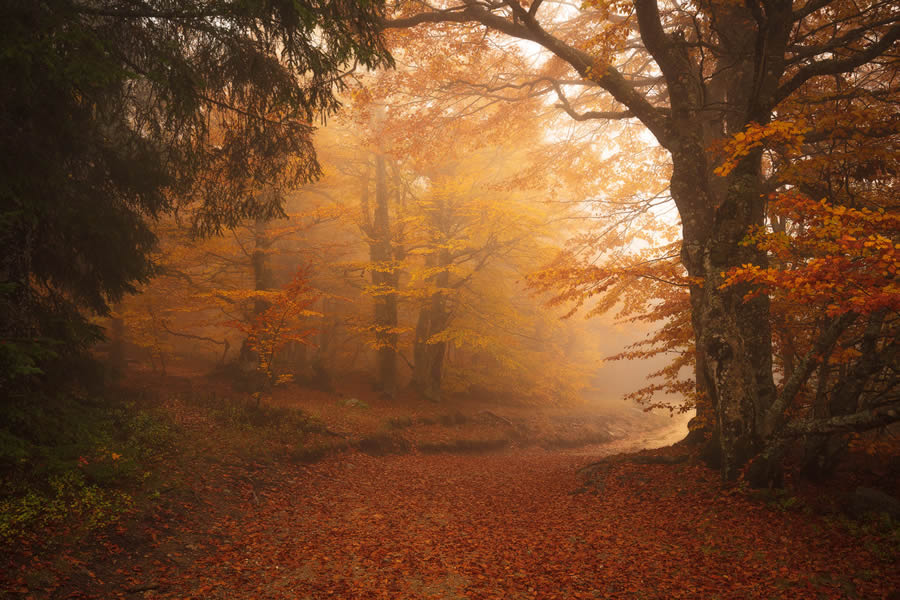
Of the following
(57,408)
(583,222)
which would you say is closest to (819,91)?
(583,222)

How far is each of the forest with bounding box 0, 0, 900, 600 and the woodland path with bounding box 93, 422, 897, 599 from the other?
0.05 meters

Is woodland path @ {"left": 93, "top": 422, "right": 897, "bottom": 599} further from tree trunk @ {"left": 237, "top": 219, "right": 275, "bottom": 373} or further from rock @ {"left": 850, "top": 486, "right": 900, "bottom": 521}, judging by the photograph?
tree trunk @ {"left": 237, "top": 219, "right": 275, "bottom": 373}

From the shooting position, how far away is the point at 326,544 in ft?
20.5

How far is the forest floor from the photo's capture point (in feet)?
15.7

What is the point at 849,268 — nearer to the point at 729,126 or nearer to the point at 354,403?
the point at 729,126

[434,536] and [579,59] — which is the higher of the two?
[579,59]

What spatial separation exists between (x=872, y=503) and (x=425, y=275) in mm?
10352

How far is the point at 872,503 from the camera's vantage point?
231 inches

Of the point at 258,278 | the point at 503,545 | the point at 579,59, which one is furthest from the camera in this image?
the point at 258,278

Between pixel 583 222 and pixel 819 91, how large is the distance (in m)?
8.10

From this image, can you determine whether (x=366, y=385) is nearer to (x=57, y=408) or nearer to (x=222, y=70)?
(x=57, y=408)

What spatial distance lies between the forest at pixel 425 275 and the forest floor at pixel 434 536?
5 centimetres

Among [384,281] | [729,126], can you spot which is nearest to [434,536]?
[729,126]

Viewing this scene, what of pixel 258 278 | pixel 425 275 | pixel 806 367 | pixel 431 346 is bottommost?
pixel 806 367
